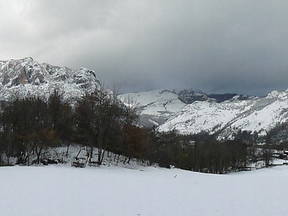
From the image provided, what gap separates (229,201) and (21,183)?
16.5m

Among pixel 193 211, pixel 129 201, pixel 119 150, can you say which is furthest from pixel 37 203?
→ pixel 119 150

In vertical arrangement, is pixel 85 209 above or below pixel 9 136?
below

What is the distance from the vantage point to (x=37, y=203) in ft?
69.6

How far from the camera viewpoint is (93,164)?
62375mm

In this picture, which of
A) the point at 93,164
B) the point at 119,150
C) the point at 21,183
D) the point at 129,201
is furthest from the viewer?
the point at 119,150

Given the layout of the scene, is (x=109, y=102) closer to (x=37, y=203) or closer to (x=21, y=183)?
(x=21, y=183)

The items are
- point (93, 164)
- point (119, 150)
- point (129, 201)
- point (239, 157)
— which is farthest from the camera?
point (239, 157)

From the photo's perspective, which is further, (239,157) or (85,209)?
(239,157)

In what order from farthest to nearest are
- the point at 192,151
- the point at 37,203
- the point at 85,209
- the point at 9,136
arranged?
the point at 192,151
the point at 9,136
the point at 37,203
the point at 85,209

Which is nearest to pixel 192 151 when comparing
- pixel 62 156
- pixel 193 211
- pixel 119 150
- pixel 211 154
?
Answer: pixel 211 154

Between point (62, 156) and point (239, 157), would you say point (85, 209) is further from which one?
point (239, 157)


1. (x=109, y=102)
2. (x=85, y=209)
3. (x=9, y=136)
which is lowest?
(x=85, y=209)

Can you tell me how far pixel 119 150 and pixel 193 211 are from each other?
185 feet

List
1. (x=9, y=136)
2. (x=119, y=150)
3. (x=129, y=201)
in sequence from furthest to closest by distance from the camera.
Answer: (x=119, y=150)
(x=9, y=136)
(x=129, y=201)
